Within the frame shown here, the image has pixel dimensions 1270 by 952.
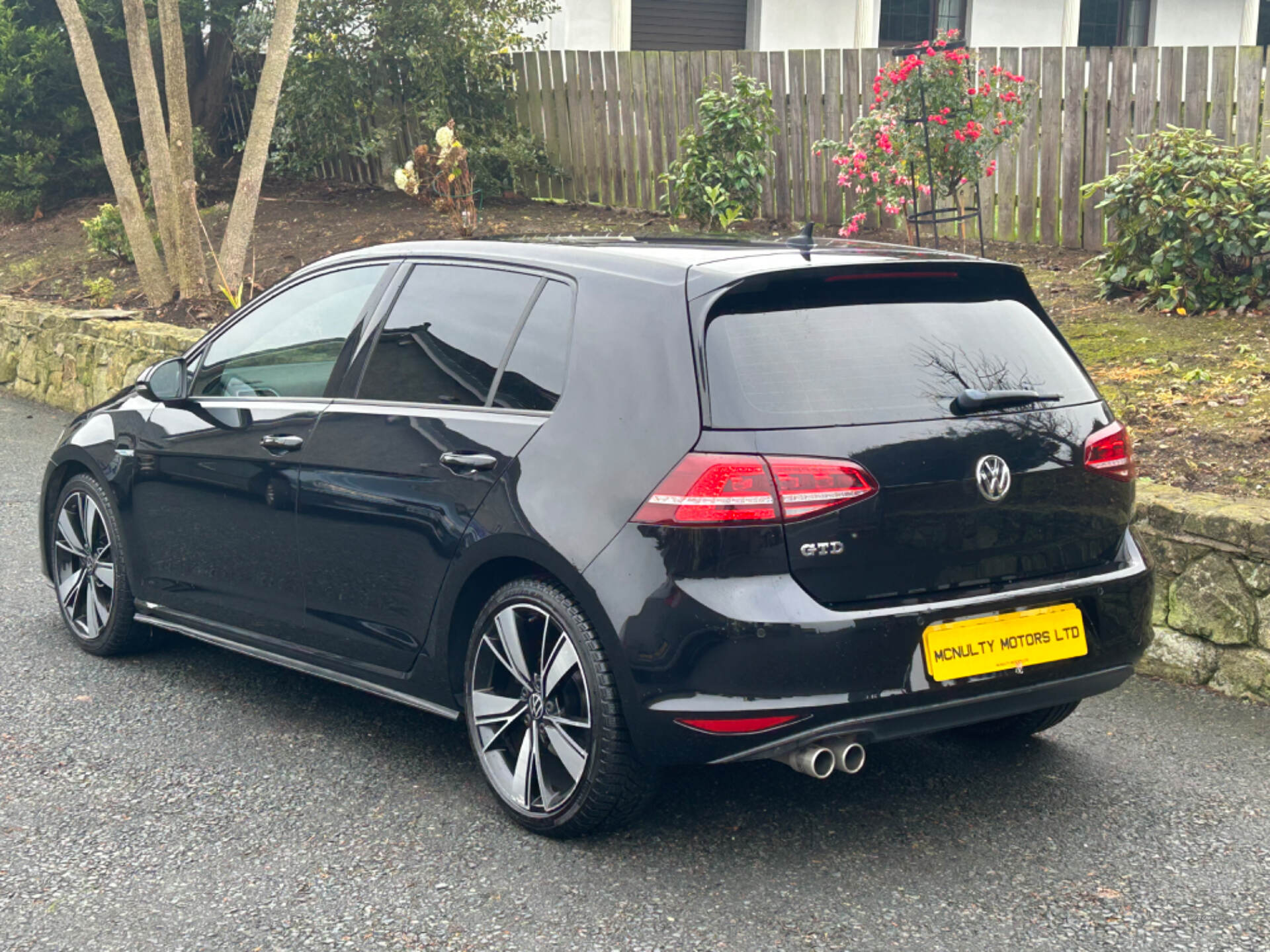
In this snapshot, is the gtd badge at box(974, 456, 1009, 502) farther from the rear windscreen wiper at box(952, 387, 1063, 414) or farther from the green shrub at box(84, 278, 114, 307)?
the green shrub at box(84, 278, 114, 307)

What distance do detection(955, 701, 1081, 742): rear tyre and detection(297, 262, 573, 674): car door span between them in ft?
5.67

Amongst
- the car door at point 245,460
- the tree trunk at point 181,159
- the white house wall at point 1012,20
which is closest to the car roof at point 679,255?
the car door at point 245,460

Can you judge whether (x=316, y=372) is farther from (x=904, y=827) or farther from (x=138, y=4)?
(x=138, y=4)

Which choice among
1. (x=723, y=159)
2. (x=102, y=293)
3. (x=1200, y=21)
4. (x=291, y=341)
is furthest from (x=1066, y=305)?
(x=1200, y=21)

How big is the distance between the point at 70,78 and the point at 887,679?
16207 millimetres

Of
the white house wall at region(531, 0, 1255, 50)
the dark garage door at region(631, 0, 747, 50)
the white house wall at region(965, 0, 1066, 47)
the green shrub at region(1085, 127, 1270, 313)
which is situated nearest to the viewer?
the green shrub at region(1085, 127, 1270, 313)

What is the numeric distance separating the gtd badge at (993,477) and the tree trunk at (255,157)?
9855mm

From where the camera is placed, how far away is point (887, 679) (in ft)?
11.5

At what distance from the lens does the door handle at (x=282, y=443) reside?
4.59 meters

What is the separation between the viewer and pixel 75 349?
11992 millimetres

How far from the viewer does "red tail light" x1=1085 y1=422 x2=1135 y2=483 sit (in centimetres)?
393

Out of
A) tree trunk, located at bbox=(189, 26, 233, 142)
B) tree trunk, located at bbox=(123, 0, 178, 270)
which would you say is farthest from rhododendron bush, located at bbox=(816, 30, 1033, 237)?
tree trunk, located at bbox=(189, 26, 233, 142)

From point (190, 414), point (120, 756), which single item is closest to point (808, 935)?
point (120, 756)

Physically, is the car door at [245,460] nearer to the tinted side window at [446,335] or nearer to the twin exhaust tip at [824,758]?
the tinted side window at [446,335]
